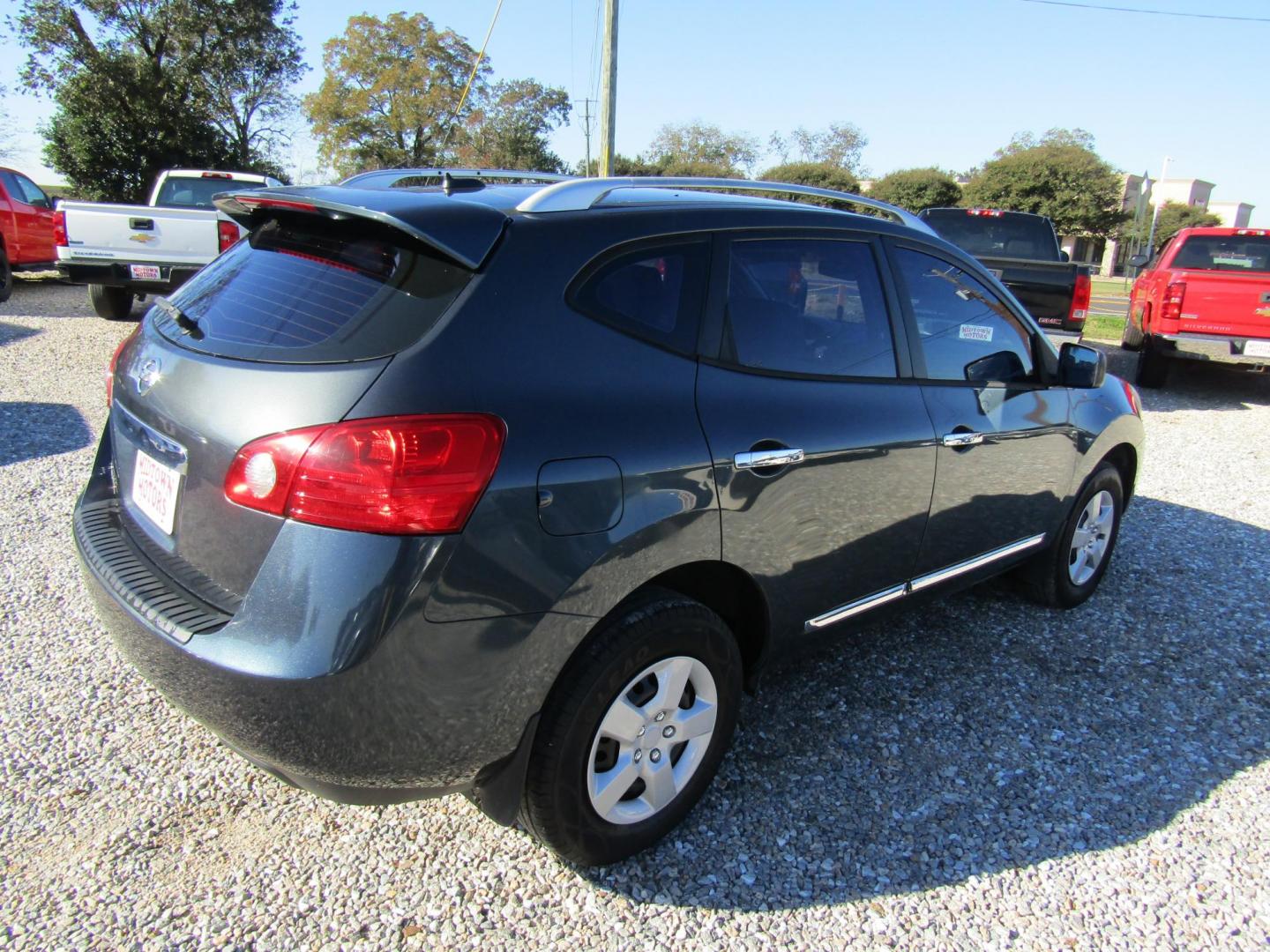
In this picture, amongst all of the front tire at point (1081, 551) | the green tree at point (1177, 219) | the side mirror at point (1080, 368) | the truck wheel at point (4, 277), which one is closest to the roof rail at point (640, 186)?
the side mirror at point (1080, 368)

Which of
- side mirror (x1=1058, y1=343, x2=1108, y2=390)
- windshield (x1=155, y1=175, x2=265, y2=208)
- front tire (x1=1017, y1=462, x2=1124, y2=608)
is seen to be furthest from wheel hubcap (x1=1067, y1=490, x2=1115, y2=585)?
windshield (x1=155, y1=175, x2=265, y2=208)

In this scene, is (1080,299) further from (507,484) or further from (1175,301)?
(507,484)

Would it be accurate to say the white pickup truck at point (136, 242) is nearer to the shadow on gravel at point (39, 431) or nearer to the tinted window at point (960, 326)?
the shadow on gravel at point (39, 431)

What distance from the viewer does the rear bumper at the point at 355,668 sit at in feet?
5.71

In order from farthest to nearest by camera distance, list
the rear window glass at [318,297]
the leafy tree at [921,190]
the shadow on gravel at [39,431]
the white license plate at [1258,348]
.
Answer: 1. the leafy tree at [921,190]
2. the white license plate at [1258,348]
3. the shadow on gravel at [39,431]
4. the rear window glass at [318,297]

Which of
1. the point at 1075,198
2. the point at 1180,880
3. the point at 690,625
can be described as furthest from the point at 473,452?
the point at 1075,198

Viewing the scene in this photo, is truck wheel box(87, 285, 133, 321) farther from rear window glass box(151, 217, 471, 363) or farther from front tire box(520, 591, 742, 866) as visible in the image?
front tire box(520, 591, 742, 866)

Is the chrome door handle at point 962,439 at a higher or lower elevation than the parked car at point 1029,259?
lower

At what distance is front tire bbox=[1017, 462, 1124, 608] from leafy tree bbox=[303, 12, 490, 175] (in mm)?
43302

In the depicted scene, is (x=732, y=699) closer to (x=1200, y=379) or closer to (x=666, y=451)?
(x=666, y=451)

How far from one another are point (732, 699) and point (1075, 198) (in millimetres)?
53828

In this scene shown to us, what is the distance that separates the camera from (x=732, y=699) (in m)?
2.50

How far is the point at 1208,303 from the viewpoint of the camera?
29.9 feet

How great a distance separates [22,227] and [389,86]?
33.8 meters
